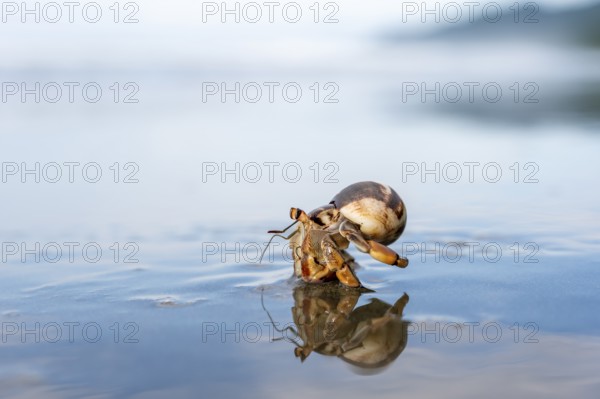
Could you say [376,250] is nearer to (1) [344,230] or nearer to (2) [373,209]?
(1) [344,230]

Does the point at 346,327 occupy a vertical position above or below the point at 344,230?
below

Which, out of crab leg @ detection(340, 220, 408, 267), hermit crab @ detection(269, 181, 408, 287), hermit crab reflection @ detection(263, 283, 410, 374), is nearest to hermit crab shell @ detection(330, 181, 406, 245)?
hermit crab @ detection(269, 181, 408, 287)

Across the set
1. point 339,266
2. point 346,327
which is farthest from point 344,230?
point 346,327

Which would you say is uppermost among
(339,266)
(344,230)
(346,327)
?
(344,230)

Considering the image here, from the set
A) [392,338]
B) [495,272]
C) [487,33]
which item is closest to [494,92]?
[495,272]

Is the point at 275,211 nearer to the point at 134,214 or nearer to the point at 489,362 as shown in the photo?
the point at 134,214

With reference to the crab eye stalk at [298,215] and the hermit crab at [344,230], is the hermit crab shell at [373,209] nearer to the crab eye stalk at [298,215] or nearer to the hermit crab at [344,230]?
A: the hermit crab at [344,230]

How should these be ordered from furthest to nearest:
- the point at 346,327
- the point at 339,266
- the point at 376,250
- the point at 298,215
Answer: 1. the point at 298,215
2. the point at 339,266
3. the point at 376,250
4. the point at 346,327
